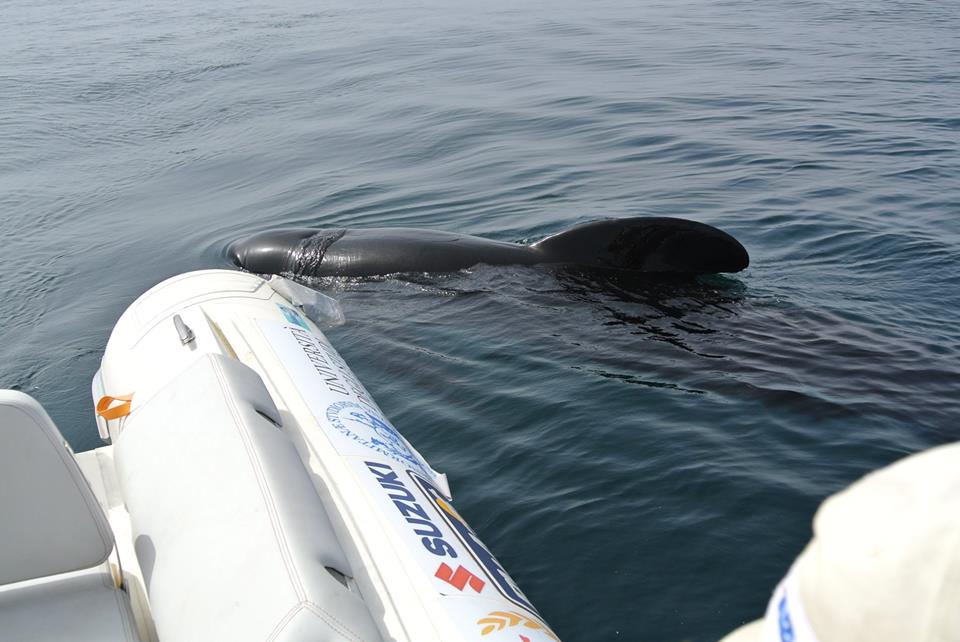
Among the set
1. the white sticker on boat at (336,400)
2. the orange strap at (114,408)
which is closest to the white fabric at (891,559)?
the white sticker on boat at (336,400)

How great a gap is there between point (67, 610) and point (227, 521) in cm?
74

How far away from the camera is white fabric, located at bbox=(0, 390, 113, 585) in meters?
3.36

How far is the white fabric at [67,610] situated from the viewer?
3.44 meters

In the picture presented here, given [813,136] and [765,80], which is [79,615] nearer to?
[813,136]

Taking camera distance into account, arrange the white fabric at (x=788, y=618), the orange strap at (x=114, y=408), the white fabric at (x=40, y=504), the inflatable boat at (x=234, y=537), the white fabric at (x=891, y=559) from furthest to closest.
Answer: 1. the orange strap at (x=114, y=408)
2. the white fabric at (x=40, y=504)
3. the inflatable boat at (x=234, y=537)
4. the white fabric at (x=788, y=618)
5. the white fabric at (x=891, y=559)

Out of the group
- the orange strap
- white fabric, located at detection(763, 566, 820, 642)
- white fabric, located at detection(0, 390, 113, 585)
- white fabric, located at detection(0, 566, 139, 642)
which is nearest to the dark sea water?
the orange strap

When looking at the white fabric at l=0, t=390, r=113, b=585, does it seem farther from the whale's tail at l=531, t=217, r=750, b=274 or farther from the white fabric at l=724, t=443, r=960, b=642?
the whale's tail at l=531, t=217, r=750, b=274

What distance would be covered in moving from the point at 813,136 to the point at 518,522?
9603mm

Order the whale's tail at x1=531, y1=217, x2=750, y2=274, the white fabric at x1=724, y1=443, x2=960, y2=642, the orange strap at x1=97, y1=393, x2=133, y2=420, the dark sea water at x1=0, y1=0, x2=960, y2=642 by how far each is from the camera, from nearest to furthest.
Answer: the white fabric at x1=724, y1=443, x2=960, y2=642 → the orange strap at x1=97, y1=393, x2=133, y2=420 → the dark sea water at x1=0, y1=0, x2=960, y2=642 → the whale's tail at x1=531, y1=217, x2=750, y2=274

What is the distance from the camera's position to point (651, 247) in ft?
24.5

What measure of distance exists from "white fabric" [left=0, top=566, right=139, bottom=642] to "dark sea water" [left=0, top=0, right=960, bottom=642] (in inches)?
73.1

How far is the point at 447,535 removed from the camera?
3.88 metres

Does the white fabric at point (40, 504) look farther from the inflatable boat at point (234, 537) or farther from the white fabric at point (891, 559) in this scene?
the white fabric at point (891, 559)

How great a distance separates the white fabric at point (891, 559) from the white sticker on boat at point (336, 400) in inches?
129
